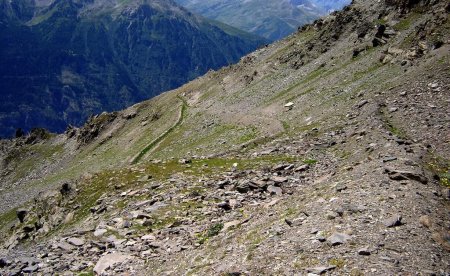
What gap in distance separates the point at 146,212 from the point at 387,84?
33.7 meters

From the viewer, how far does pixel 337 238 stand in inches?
584

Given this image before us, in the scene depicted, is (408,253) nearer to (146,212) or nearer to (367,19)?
(146,212)

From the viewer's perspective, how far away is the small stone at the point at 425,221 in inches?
587

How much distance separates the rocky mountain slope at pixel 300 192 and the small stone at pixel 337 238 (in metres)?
0.05

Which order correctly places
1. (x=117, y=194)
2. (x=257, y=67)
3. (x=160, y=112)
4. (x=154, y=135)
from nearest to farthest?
(x=117, y=194), (x=154, y=135), (x=257, y=67), (x=160, y=112)

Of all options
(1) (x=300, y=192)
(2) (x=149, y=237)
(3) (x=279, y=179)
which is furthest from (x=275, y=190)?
(2) (x=149, y=237)

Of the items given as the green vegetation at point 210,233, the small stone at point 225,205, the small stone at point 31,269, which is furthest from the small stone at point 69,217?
the green vegetation at point 210,233

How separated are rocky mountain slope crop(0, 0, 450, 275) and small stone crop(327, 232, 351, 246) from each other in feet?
0.18

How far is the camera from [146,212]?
2525 centimetres

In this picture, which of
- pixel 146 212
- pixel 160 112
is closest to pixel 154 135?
pixel 160 112

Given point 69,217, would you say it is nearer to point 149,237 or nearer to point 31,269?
point 31,269

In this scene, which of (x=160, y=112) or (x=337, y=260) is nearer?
(x=337, y=260)

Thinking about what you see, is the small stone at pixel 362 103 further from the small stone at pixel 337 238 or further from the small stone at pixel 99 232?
the small stone at pixel 337 238

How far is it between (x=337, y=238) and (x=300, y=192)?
8.28 m
